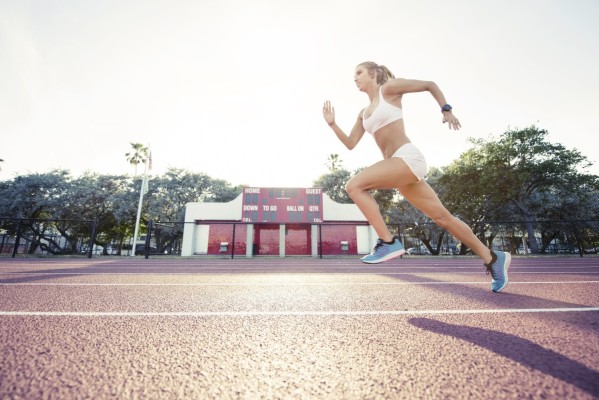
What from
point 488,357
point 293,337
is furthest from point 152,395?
point 488,357

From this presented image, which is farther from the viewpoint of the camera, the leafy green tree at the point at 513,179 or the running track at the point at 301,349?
the leafy green tree at the point at 513,179

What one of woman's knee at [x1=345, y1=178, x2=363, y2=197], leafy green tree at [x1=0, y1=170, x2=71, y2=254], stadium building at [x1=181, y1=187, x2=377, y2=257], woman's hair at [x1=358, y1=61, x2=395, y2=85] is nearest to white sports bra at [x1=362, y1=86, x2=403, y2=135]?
woman's hair at [x1=358, y1=61, x2=395, y2=85]

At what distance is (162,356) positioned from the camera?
1236 millimetres

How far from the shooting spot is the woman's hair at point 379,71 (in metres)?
2.88

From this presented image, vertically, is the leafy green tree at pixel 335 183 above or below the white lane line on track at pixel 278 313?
above

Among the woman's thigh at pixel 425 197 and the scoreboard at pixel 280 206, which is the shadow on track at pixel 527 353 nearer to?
the woman's thigh at pixel 425 197

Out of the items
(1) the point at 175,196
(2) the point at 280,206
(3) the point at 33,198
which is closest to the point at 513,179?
(2) the point at 280,206

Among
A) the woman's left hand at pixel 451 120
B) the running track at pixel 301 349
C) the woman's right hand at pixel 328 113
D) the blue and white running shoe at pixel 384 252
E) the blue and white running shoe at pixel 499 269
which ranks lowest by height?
the running track at pixel 301 349

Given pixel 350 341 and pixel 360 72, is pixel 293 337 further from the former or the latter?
pixel 360 72

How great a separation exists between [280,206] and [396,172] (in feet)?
67.6

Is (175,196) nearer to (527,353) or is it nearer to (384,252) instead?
(384,252)

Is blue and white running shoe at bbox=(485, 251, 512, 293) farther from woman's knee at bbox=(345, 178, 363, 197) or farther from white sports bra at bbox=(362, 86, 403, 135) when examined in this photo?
white sports bra at bbox=(362, 86, 403, 135)

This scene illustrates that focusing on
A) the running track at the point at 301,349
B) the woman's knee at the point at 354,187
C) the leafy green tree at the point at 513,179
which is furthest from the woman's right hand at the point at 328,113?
the leafy green tree at the point at 513,179

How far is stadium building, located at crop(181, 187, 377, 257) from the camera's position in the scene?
74.7 feet
